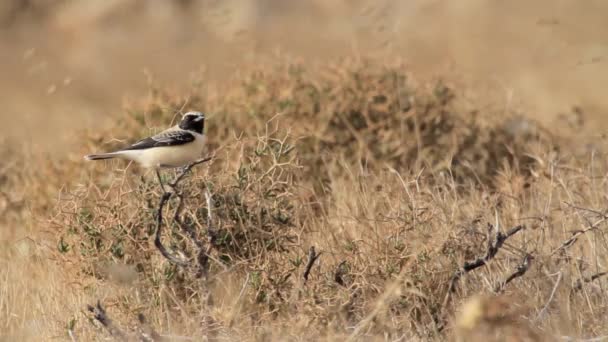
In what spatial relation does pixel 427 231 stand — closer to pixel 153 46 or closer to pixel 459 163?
pixel 459 163

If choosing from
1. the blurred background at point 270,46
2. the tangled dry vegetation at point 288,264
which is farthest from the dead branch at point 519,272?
the blurred background at point 270,46

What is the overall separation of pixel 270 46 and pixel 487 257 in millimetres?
9490

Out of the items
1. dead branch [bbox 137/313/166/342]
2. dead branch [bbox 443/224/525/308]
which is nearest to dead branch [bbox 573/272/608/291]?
dead branch [bbox 443/224/525/308]

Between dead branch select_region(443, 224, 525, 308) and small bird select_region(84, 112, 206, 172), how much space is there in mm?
1611

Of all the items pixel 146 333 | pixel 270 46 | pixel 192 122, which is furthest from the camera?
pixel 270 46

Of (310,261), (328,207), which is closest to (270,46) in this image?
(328,207)

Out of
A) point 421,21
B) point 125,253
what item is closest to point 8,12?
point 421,21

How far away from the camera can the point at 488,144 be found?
9.21 metres

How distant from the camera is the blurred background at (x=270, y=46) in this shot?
10.6m

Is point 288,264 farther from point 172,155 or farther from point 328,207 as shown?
point 328,207

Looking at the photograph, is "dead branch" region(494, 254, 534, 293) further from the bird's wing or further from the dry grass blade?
the bird's wing

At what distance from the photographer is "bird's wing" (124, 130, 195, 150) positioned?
6.09m

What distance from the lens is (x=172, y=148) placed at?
6066 mm

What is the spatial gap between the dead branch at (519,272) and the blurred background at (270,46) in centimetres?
389
